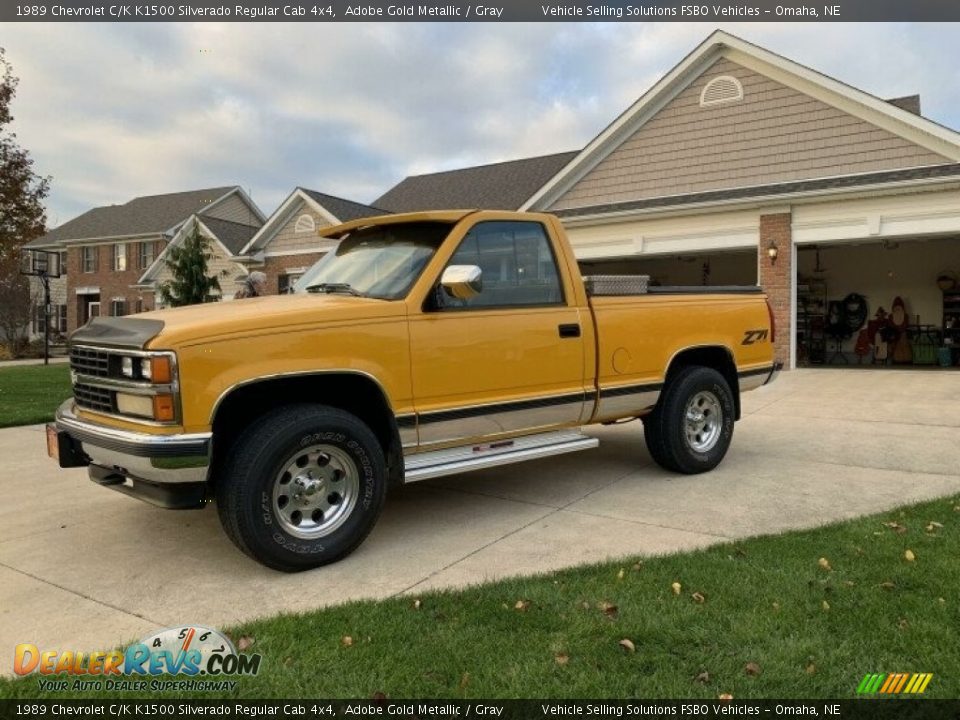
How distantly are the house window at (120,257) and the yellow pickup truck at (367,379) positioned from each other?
1494 inches

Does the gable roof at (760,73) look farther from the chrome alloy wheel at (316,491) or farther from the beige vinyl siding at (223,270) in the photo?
the beige vinyl siding at (223,270)

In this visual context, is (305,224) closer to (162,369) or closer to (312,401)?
(312,401)

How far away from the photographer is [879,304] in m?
20.5

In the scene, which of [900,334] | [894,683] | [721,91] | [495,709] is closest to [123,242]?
[721,91]

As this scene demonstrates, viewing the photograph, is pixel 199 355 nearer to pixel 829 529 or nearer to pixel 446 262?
pixel 446 262

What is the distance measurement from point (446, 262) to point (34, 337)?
1810 inches

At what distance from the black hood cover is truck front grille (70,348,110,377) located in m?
0.06

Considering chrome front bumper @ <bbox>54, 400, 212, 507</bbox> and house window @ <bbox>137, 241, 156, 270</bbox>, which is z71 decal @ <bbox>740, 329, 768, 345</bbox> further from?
house window @ <bbox>137, 241, 156, 270</bbox>

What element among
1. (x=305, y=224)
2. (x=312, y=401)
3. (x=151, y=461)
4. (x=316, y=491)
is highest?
(x=305, y=224)

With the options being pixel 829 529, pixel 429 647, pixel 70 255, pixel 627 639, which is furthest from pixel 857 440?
pixel 70 255

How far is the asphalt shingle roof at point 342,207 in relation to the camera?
79.3 ft

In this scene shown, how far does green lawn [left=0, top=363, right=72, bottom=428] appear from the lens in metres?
10.4

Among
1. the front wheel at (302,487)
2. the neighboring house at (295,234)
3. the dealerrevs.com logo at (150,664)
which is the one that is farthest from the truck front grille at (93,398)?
the neighboring house at (295,234)

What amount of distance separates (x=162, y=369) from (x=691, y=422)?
4362 mm
